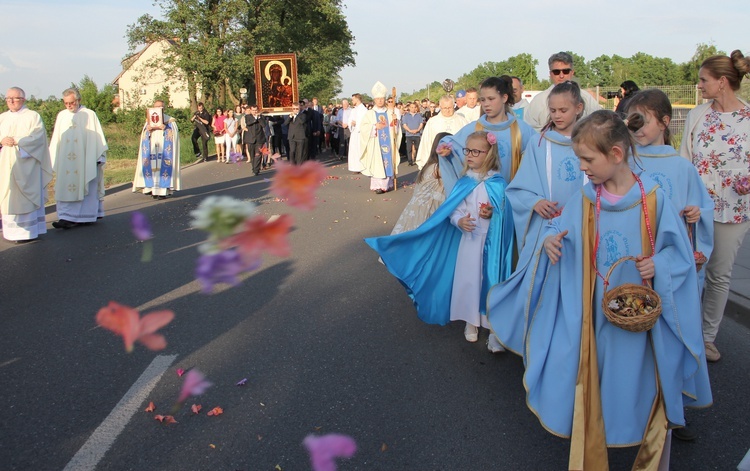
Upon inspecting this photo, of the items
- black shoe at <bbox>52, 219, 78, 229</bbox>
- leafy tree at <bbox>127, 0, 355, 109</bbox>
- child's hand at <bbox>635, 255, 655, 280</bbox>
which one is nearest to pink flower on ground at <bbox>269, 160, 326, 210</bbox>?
child's hand at <bbox>635, 255, 655, 280</bbox>

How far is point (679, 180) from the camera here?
3811 mm

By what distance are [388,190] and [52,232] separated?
24.4 ft

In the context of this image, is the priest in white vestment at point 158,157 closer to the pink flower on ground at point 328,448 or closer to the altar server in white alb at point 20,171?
the altar server in white alb at point 20,171

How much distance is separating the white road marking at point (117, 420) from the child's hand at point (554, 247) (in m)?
2.48

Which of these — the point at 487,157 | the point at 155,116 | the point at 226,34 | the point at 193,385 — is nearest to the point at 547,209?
the point at 487,157

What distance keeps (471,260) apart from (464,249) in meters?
0.10

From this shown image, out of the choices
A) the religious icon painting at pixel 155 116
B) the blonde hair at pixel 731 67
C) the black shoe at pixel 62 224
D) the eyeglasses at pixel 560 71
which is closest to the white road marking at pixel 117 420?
the eyeglasses at pixel 560 71

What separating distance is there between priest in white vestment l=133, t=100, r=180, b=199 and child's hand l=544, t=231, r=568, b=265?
12.2m

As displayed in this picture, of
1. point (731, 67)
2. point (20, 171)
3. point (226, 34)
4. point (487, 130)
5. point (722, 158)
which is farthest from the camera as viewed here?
point (226, 34)

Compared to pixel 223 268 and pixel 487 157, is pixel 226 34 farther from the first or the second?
pixel 487 157

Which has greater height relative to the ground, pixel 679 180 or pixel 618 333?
pixel 679 180

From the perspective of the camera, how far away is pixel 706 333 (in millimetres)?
4730

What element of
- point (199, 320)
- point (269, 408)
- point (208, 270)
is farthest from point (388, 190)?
point (269, 408)

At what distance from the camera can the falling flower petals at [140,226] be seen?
975cm
